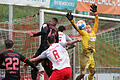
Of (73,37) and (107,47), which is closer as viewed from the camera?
(73,37)

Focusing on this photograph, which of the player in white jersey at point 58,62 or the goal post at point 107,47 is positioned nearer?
the player in white jersey at point 58,62

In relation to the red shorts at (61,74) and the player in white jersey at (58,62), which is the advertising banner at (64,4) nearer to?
the player in white jersey at (58,62)

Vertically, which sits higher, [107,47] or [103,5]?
[103,5]

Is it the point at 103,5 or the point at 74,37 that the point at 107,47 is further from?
the point at 103,5

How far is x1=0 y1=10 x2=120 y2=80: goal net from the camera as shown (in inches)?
394

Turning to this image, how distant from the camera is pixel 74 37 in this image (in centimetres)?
1073

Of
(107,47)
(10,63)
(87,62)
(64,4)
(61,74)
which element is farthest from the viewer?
(107,47)

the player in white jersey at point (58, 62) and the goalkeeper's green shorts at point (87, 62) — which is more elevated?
the player in white jersey at point (58, 62)

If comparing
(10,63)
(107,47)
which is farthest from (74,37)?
(10,63)

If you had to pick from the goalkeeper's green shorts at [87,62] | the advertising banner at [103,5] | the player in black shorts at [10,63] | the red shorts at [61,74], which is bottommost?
the goalkeeper's green shorts at [87,62]

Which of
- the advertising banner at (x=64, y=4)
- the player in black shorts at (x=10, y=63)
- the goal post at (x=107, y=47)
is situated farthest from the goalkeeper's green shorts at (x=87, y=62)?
the player in black shorts at (x=10, y=63)

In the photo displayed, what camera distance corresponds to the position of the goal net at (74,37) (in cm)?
1000

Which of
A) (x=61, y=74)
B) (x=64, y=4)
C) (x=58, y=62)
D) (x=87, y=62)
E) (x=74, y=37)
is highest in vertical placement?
(x=64, y=4)

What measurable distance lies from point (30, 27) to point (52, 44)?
3947 millimetres
